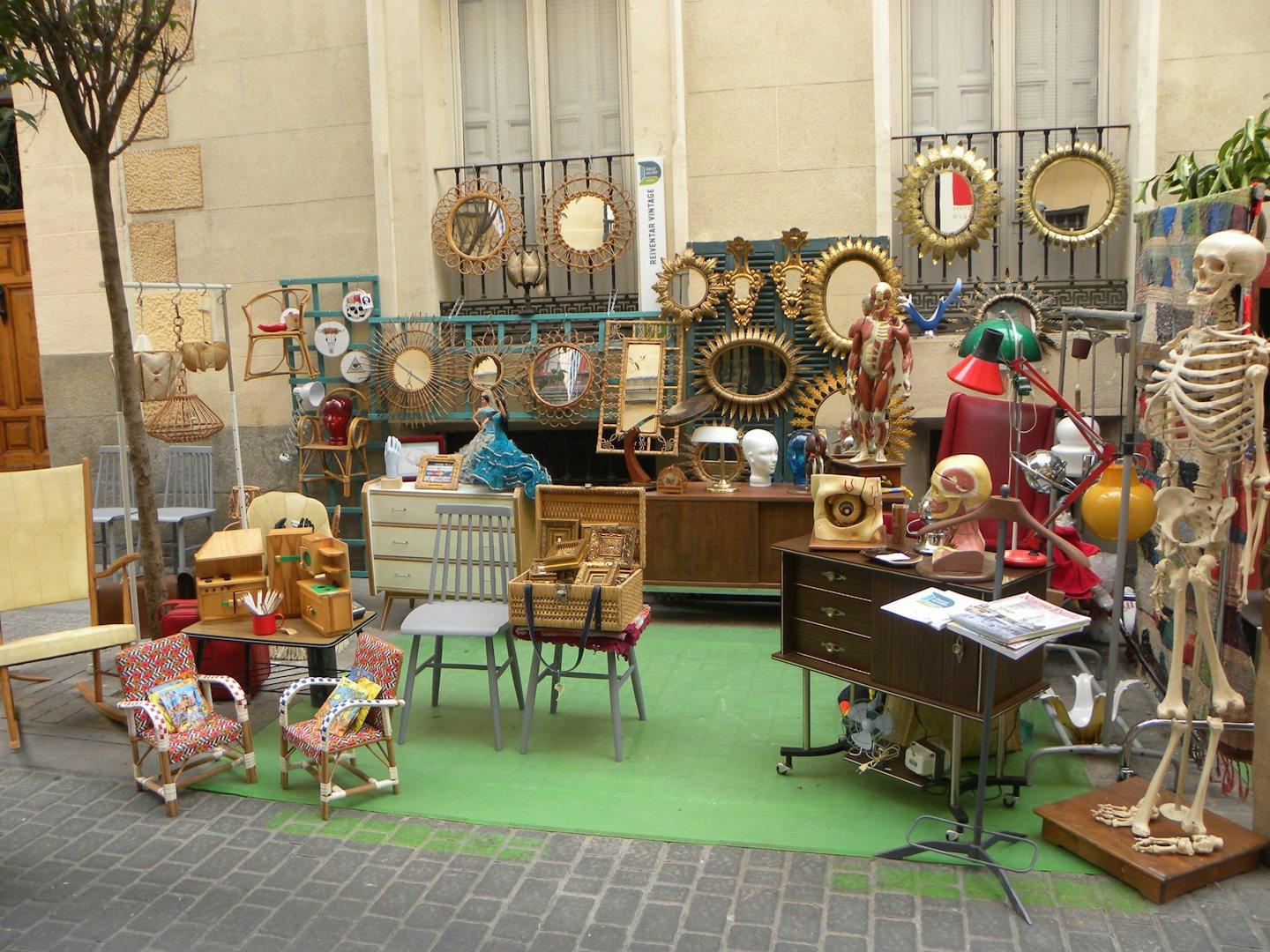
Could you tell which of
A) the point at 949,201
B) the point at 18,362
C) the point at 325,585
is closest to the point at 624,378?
the point at 949,201

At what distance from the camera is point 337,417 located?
816cm

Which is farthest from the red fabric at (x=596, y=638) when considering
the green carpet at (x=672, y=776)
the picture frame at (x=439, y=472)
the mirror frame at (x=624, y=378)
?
Answer: the mirror frame at (x=624, y=378)

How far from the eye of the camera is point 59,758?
5.25 m

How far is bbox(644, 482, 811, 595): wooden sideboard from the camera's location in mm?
6695

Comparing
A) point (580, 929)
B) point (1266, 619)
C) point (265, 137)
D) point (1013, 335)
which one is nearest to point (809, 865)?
point (580, 929)

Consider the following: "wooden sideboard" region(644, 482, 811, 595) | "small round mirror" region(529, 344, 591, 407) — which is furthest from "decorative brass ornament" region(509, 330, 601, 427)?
"wooden sideboard" region(644, 482, 811, 595)

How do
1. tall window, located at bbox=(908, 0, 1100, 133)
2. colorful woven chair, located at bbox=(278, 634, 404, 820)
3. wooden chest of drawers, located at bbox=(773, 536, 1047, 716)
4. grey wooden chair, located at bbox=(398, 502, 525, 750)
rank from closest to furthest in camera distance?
1. wooden chest of drawers, located at bbox=(773, 536, 1047, 716)
2. colorful woven chair, located at bbox=(278, 634, 404, 820)
3. grey wooden chair, located at bbox=(398, 502, 525, 750)
4. tall window, located at bbox=(908, 0, 1100, 133)

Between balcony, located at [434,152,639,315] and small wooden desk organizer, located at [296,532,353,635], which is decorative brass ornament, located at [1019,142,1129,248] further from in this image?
small wooden desk organizer, located at [296,532,353,635]

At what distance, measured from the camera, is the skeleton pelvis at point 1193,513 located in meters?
3.85

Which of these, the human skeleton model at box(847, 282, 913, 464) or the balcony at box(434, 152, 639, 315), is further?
the balcony at box(434, 152, 639, 315)

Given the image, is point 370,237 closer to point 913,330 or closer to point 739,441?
point 739,441

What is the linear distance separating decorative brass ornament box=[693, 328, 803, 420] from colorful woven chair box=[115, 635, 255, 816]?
12.4 ft

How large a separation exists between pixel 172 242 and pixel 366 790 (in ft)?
19.6

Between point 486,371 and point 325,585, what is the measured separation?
2.77 meters
